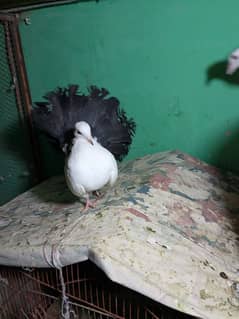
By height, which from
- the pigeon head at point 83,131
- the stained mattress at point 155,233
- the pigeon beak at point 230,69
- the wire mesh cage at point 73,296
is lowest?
the wire mesh cage at point 73,296

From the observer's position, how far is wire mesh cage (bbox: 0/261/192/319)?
83cm

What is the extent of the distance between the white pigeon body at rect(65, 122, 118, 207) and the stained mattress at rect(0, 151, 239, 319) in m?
0.06

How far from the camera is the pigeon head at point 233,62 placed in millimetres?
1033

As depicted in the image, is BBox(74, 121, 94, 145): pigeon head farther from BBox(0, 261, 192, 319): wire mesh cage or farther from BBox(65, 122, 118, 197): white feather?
BBox(0, 261, 192, 319): wire mesh cage

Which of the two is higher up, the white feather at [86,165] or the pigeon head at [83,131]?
the pigeon head at [83,131]

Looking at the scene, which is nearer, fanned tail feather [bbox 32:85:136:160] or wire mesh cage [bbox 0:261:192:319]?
wire mesh cage [bbox 0:261:192:319]

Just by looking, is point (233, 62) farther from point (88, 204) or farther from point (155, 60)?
point (88, 204)

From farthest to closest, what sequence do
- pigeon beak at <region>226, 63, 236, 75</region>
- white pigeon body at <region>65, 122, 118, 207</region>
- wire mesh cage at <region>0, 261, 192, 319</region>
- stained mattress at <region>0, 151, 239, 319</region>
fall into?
pigeon beak at <region>226, 63, 236, 75</region>
white pigeon body at <region>65, 122, 118, 207</region>
wire mesh cage at <region>0, 261, 192, 319</region>
stained mattress at <region>0, 151, 239, 319</region>

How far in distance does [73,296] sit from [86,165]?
34 cm

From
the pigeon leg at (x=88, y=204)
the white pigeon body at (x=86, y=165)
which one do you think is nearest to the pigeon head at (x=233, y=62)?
the white pigeon body at (x=86, y=165)

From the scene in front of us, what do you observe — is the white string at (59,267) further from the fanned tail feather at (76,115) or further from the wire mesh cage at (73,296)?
the fanned tail feather at (76,115)

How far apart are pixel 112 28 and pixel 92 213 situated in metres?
0.69

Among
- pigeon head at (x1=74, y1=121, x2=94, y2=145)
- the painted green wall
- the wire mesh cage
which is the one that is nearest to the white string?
the wire mesh cage

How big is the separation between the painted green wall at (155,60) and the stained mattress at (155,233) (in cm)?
12
